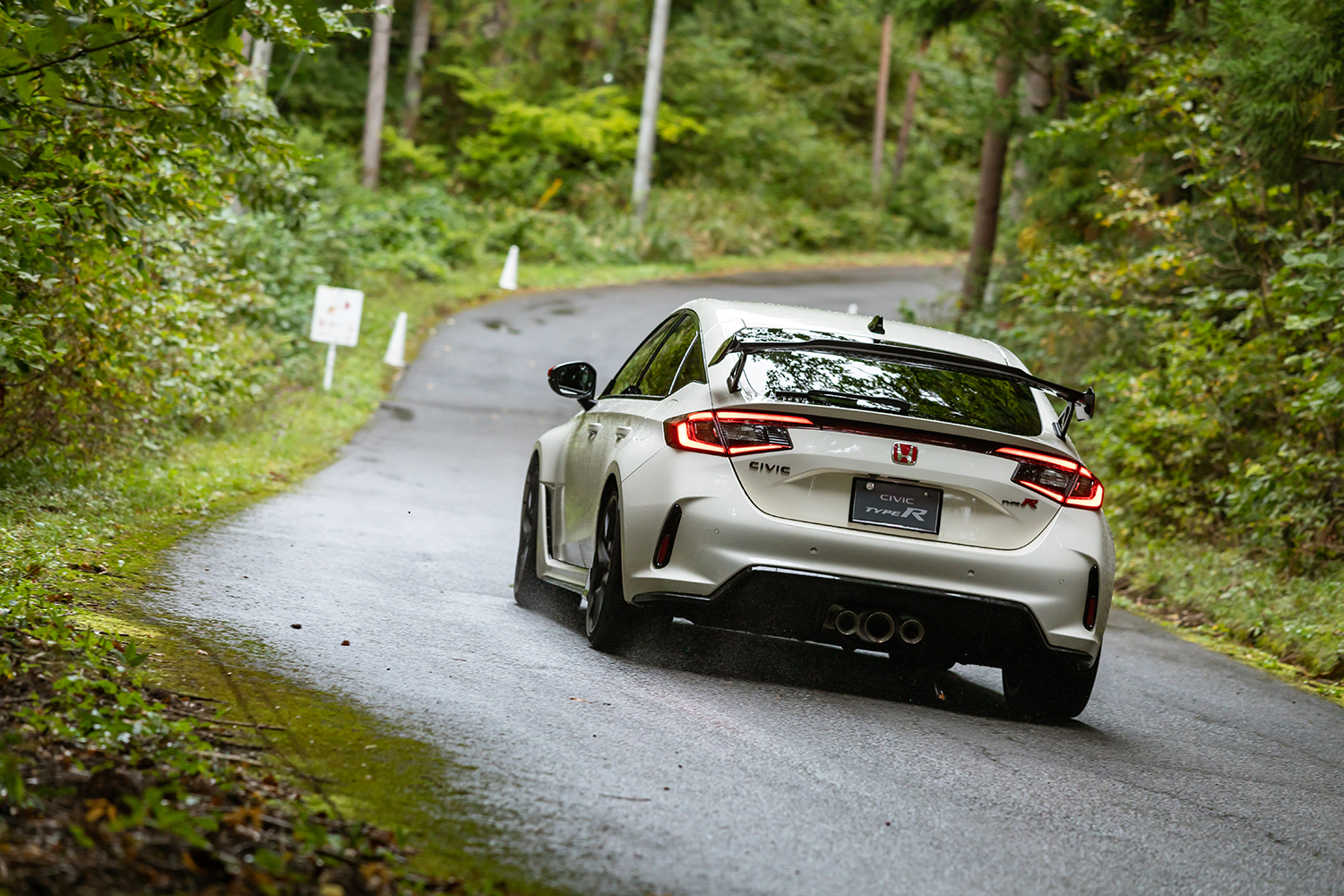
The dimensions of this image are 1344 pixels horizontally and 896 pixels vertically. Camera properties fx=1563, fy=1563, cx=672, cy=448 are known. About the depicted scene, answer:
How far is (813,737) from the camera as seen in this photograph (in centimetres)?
575

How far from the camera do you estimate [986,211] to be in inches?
1094

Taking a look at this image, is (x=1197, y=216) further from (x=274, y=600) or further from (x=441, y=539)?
(x=274, y=600)

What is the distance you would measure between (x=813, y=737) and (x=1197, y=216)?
10.6 meters

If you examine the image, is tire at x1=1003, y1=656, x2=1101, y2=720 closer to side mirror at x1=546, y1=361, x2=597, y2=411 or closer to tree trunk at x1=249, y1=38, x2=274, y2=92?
side mirror at x1=546, y1=361, x2=597, y2=411

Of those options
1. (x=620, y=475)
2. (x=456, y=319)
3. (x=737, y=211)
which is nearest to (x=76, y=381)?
(x=620, y=475)

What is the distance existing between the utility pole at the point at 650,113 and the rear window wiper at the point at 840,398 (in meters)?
35.0

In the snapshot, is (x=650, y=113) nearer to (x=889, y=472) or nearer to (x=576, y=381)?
(x=576, y=381)

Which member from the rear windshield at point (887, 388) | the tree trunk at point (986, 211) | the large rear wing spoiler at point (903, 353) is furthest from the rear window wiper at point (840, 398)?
the tree trunk at point (986, 211)

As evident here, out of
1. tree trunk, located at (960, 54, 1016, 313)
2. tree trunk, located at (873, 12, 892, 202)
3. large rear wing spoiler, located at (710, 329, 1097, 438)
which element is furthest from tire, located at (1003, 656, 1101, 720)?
tree trunk, located at (873, 12, 892, 202)

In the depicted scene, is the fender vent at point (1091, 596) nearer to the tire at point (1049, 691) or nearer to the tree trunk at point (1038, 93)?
the tire at point (1049, 691)

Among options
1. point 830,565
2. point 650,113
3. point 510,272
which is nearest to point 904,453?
point 830,565

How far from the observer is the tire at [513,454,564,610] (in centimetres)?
853

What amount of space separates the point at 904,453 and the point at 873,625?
730 millimetres

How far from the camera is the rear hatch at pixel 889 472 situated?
249 inches
